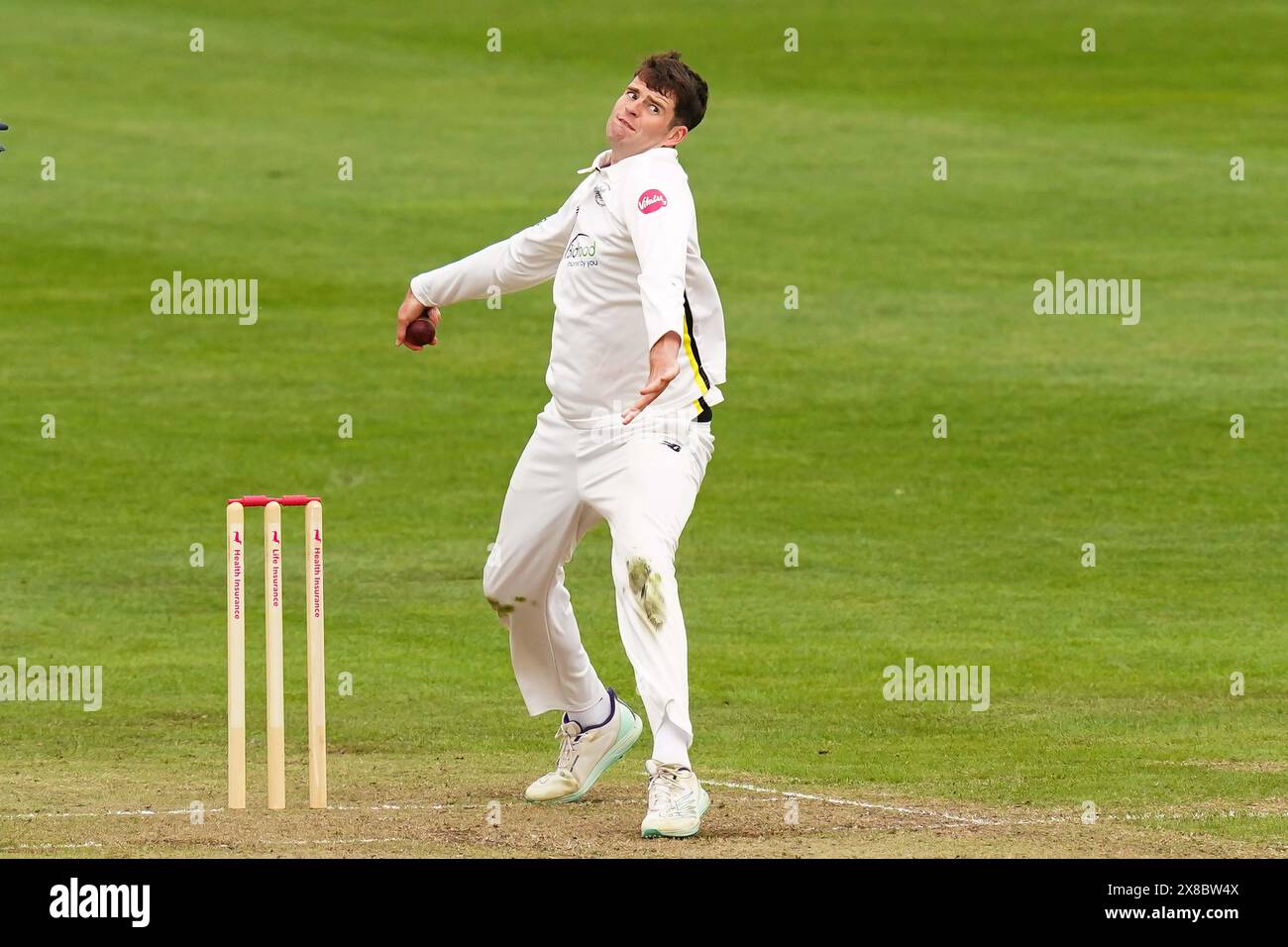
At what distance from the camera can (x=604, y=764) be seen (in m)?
8.84

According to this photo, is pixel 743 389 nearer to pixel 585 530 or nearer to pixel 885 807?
pixel 585 530

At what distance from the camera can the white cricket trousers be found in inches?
313

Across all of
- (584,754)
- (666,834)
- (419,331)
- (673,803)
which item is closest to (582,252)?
(419,331)

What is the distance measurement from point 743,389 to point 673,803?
519 inches

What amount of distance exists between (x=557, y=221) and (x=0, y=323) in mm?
15933

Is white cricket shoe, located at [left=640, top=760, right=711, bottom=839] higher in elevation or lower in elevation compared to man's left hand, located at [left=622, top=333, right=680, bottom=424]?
lower

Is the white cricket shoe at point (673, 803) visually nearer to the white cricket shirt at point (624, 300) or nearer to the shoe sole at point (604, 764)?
the shoe sole at point (604, 764)

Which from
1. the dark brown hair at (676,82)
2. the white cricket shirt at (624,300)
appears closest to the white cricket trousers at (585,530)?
the white cricket shirt at (624,300)

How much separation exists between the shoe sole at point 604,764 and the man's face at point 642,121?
2.31 metres

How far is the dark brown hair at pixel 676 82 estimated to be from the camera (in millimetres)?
8328

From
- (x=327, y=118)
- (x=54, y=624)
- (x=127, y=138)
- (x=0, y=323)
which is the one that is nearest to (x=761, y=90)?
(x=327, y=118)

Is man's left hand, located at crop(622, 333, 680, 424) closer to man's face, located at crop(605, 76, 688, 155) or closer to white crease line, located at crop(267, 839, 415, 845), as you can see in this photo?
man's face, located at crop(605, 76, 688, 155)

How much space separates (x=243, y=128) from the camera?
32.7 metres

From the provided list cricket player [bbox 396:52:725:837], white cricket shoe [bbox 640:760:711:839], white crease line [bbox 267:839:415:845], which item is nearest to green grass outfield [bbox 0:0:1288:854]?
cricket player [bbox 396:52:725:837]
